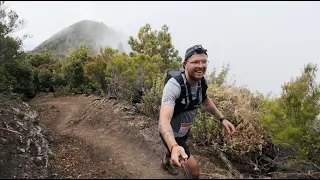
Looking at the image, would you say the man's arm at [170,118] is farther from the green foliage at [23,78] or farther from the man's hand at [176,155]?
the green foliage at [23,78]

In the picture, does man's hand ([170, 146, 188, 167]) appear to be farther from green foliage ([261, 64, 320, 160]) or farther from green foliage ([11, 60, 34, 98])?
green foliage ([11, 60, 34, 98])

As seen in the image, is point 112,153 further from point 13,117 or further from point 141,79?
point 141,79

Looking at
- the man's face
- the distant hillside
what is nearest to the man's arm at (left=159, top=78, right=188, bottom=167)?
the man's face

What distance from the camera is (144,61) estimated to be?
469 inches

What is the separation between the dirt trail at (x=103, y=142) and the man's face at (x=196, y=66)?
1.54 metres

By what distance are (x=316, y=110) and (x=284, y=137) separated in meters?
0.76

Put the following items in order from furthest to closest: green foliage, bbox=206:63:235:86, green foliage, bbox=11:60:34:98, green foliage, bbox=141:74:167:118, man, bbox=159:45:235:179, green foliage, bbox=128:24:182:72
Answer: green foliage, bbox=128:24:182:72, green foliage, bbox=11:60:34:98, green foliage, bbox=206:63:235:86, green foliage, bbox=141:74:167:118, man, bbox=159:45:235:179

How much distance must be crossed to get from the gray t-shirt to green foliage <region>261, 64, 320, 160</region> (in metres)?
2.69

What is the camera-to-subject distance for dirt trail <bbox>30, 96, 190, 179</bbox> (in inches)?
232

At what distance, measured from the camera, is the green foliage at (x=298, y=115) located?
5.75m

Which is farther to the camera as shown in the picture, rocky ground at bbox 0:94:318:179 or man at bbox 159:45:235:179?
rocky ground at bbox 0:94:318:179

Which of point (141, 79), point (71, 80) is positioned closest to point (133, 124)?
point (141, 79)

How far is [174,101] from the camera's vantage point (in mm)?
3180

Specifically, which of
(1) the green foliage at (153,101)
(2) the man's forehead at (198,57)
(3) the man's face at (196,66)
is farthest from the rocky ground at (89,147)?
(2) the man's forehead at (198,57)
